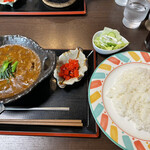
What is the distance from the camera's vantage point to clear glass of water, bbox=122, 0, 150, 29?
86.2 inches

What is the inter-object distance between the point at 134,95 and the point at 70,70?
869 millimetres

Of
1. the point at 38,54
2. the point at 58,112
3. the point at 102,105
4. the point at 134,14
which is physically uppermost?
the point at 134,14

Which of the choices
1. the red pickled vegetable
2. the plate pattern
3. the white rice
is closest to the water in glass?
the plate pattern

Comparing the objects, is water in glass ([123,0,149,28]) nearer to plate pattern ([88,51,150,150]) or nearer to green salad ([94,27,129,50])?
green salad ([94,27,129,50])

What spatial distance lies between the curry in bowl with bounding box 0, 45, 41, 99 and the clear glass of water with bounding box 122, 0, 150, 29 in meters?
1.71

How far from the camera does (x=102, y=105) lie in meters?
1.54

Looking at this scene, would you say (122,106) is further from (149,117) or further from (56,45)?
(56,45)

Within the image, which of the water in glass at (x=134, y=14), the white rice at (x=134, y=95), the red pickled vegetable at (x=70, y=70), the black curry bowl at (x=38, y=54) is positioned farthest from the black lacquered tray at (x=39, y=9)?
the white rice at (x=134, y=95)

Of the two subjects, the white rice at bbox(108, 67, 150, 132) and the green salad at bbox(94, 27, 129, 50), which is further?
the green salad at bbox(94, 27, 129, 50)

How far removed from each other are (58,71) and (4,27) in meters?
1.50

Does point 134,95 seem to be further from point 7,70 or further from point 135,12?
point 7,70

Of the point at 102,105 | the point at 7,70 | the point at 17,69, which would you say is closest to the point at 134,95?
the point at 102,105

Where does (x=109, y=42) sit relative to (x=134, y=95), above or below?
above

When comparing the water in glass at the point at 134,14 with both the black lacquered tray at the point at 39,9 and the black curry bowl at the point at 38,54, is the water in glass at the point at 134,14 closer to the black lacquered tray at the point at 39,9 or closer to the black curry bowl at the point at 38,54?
the black lacquered tray at the point at 39,9
